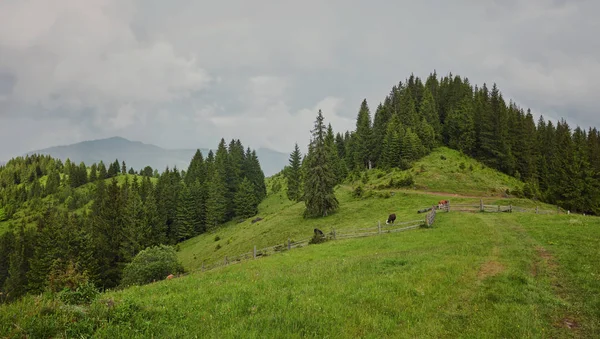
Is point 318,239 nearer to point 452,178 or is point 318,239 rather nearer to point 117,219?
point 452,178

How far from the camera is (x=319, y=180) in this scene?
4881 cm

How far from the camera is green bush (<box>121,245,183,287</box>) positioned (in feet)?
112

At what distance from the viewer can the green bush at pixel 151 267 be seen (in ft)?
112

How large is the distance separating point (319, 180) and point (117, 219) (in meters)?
49.1

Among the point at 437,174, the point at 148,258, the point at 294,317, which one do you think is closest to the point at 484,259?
the point at 294,317

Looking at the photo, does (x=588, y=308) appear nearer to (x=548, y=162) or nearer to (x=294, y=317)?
(x=294, y=317)

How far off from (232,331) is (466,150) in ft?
292

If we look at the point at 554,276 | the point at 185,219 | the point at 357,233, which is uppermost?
the point at 554,276

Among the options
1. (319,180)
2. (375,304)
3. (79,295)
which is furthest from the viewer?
(319,180)

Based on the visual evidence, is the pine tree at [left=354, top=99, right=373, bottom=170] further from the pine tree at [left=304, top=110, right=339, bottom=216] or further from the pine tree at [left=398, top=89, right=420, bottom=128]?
the pine tree at [left=304, top=110, right=339, bottom=216]

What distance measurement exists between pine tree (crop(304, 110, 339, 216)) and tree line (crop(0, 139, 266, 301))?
31.1m

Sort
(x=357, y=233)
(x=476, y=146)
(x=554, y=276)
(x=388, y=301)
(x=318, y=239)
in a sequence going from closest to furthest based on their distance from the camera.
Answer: (x=388, y=301) < (x=554, y=276) < (x=318, y=239) < (x=357, y=233) < (x=476, y=146)

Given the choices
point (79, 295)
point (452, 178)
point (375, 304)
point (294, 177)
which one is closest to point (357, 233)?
point (375, 304)

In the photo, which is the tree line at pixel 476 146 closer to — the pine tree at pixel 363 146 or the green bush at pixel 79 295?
the pine tree at pixel 363 146
